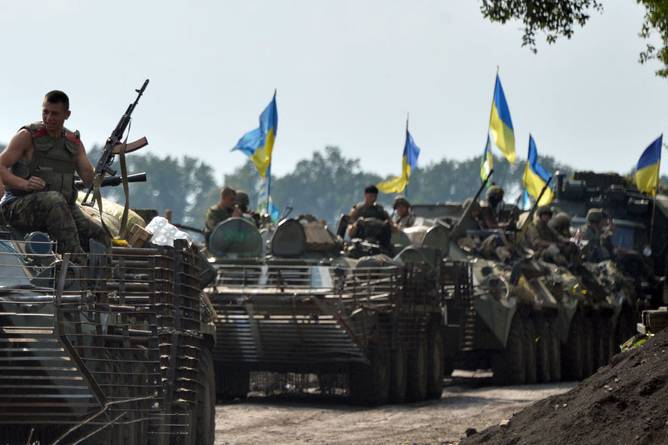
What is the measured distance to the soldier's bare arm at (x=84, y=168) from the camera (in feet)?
39.3

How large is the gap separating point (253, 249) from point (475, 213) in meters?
7.50

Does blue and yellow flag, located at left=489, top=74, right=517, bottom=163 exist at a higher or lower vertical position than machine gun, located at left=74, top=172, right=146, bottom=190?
higher

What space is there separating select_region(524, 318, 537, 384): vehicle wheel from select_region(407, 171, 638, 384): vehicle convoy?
0.04ft

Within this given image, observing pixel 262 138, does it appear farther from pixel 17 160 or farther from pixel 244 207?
pixel 17 160

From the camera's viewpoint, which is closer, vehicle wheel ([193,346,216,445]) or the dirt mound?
the dirt mound

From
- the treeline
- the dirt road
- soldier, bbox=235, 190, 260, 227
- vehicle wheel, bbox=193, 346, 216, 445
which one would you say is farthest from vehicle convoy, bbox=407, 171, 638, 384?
the treeline

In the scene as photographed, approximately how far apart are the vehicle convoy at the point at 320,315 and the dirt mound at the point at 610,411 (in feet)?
24.8

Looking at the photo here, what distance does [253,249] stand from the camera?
70.3ft

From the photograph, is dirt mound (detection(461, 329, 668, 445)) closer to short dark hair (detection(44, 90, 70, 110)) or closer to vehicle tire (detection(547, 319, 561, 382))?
short dark hair (detection(44, 90, 70, 110))

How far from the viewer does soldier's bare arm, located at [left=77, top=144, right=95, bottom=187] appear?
11992 mm

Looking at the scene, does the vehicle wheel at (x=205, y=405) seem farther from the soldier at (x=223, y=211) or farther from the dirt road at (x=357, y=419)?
the soldier at (x=223, y=211)

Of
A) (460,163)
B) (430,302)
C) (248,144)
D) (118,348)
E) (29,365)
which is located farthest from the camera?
(460,163)

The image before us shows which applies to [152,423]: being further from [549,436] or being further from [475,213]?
[475,213]

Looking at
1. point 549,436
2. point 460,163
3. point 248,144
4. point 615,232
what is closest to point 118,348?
point 549,436
